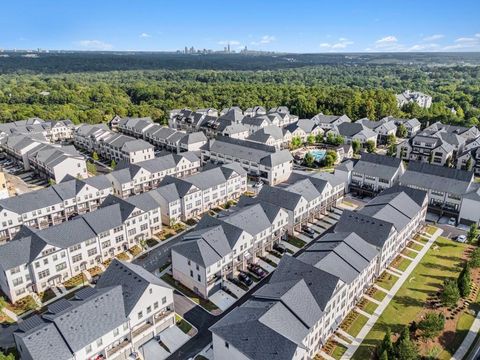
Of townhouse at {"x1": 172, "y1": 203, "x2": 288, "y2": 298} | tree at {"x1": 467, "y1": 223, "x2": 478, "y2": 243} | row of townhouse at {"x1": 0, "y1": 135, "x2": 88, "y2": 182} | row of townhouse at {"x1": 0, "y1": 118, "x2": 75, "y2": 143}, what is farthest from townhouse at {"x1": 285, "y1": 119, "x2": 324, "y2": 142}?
row of townhouse at {"x1": 0, "y1": 118, "x2": 75, "y2": 143}

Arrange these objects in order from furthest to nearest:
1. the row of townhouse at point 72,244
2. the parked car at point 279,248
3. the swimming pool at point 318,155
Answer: the swimming pool at point 318,155 → the parked car at point 279,248 → the row of townhouse at point 72,244

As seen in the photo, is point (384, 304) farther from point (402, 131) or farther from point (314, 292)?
point (402, 131)

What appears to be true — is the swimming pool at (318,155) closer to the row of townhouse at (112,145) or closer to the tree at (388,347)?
the row of townhouse at (112,145)

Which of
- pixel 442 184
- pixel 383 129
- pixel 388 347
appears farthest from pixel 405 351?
pixel 383 129

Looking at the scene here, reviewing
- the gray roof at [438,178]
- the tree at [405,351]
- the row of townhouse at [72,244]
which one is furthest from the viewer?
the gray roof at [438,178]

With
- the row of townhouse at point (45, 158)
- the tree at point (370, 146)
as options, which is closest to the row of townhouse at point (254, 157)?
the row of townhouse at point (45, 158)

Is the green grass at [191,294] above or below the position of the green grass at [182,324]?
above
